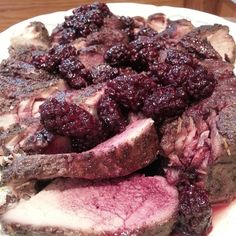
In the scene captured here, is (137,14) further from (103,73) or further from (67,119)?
(67,119)

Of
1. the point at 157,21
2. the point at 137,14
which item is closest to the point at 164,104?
the point at 157,21

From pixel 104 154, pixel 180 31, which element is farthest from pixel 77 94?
pixel 180 31

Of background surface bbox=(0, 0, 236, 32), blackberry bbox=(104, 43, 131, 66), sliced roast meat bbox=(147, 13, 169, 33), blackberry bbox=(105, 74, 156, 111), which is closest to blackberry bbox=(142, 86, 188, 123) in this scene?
blackberry bbox=(105, 74, 156, 111)

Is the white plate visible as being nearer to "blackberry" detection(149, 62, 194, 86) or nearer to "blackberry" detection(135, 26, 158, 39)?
"blackberry" detection(135, 26, 158, 39)

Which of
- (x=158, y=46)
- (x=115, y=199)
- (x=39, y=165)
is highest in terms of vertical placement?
(x=158, y=46)

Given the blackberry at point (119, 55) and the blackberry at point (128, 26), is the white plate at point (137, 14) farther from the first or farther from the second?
the blackberry at point (119, 55)

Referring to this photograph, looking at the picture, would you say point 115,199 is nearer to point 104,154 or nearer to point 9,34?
point 104,154

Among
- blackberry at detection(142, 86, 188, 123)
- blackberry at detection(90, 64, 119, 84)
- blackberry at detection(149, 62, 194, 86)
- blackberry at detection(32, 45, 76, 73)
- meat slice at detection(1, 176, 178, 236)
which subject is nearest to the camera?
meat slice at detection(1, 176, 178, 236)
